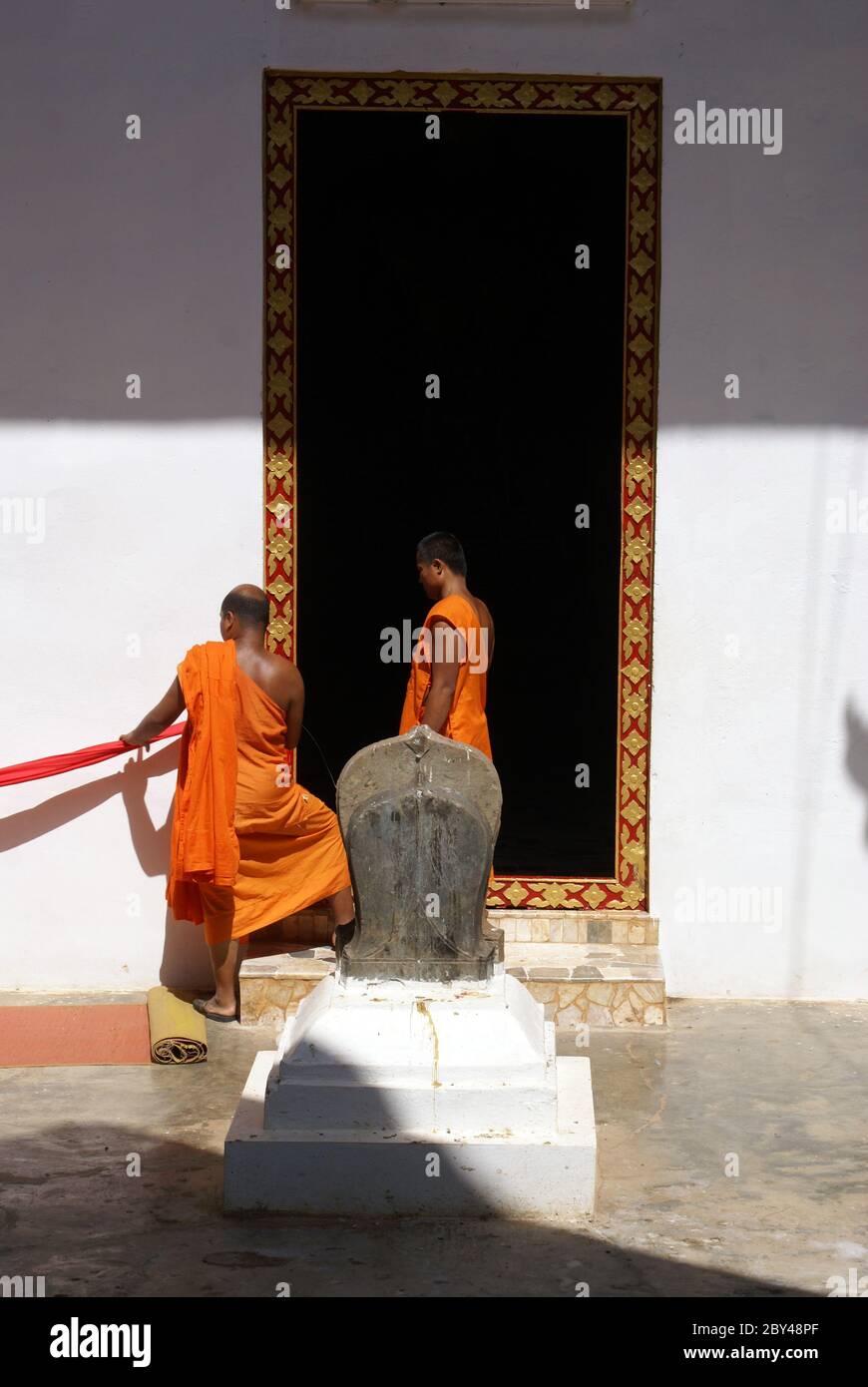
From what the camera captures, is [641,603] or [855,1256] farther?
[641,603]

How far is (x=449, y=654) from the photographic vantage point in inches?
256

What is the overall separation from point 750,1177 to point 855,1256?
62 centimetres

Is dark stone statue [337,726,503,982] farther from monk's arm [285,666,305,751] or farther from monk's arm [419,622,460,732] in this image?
monk's arm [285,666,305,751]

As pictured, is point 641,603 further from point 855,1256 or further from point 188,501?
point 855,1256

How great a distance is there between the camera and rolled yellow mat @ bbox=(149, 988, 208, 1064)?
5.99 meters

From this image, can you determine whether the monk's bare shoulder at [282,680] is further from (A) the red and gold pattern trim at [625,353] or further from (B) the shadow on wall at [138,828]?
(B) the shadow on wall at [138,828]

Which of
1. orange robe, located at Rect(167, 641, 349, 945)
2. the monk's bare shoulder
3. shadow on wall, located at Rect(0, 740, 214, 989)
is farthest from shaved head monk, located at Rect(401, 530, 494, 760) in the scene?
shadow on wall, located at Rect(0, 740, 214, 989)

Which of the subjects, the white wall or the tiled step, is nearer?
the tiled step

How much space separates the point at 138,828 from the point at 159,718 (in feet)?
2.11

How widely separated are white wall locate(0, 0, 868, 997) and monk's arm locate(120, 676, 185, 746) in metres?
0.30

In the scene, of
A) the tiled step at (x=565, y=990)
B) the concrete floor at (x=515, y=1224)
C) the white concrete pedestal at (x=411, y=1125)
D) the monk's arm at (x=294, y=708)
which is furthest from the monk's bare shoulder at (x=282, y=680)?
the white concrete pedestal at (x=411, y=1125)

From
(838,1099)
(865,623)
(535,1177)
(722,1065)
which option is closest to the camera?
(535,1177)

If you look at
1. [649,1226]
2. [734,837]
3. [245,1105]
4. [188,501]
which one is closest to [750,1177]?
[649,1226]

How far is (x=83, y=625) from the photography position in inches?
273
